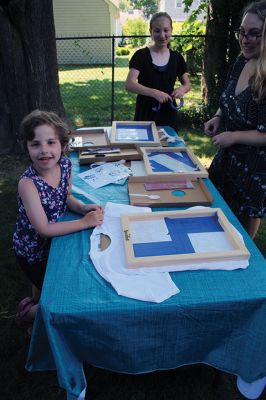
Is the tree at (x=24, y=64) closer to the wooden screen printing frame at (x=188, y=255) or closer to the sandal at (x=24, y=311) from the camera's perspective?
the sandal at (x=24, y=311)

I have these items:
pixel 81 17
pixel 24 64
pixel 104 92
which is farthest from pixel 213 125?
pixel 81 17

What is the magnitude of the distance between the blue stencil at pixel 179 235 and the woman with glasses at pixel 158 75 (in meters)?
1.39

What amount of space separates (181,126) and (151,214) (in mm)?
4721

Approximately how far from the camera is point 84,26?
16797 mm

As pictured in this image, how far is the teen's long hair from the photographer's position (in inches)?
66.7

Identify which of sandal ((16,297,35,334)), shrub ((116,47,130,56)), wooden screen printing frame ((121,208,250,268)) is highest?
wooden screen printing frame ((121,208,250,268))

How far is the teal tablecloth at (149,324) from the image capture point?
1170 millimetres

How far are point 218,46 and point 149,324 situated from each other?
570cm

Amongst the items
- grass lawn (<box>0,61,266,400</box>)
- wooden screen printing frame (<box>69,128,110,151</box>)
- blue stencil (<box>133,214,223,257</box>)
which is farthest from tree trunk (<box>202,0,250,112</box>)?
blue stencil (<box>133,214,223,257</box>)

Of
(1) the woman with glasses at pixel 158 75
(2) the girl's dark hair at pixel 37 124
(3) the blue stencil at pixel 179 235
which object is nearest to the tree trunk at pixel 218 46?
(1) the woman with glasses at pixel 158 75

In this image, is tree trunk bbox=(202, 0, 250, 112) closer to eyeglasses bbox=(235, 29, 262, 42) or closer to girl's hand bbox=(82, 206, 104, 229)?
eyeglasses bbox=(235, 29, 262, 42)

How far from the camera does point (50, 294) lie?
1.21 m

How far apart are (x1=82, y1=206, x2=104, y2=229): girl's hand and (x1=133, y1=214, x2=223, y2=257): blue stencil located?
0.26 meters

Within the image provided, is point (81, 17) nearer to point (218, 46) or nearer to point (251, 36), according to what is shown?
point (218, 46)
